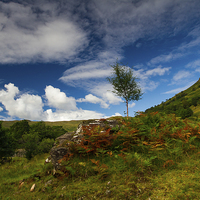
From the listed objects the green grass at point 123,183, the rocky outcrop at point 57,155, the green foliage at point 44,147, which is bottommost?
the green foliage at point 44,147

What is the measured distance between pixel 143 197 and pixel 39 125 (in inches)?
2690

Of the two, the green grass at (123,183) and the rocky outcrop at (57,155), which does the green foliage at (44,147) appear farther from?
the green grass at (123,183)

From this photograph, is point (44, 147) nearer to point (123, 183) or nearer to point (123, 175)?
point (123, 175)

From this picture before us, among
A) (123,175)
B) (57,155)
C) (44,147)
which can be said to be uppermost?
(57,155)

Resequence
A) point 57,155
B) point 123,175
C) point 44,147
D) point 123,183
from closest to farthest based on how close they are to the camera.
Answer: point 123,183 < point 123,175 < point 57,155 < point 44,147

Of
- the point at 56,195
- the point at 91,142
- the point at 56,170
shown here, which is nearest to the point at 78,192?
the point at 56,195

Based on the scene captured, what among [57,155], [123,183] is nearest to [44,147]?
[57,155]

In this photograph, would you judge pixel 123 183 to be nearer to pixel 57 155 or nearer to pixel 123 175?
pixel 123 175

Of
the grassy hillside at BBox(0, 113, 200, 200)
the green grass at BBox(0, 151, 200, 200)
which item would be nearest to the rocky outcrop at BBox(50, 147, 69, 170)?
the grassy hillside at BBox(0, 113, 200, 200)

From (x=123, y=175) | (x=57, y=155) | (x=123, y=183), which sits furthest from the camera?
(x=57, y=155)

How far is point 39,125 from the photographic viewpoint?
63.2 meters

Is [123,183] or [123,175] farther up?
[123,175]

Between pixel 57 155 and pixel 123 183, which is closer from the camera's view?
pixel 123 183

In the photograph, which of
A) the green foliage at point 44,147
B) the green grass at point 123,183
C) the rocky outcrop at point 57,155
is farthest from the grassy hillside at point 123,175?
the green foliage at point 44,147
